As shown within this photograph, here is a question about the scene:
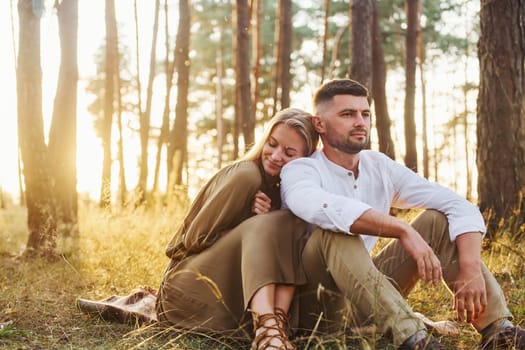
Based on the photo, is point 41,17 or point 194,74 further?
point 194,74

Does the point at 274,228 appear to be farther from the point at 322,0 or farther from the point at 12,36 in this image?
the point at 322,0

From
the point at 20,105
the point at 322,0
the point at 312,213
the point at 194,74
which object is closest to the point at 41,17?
the point at 20,105

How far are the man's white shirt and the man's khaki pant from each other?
9cm

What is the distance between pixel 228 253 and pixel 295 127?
2.56 ft

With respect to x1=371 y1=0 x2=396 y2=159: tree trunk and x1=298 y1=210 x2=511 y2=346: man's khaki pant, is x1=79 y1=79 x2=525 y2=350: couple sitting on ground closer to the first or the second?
x1=298 y1=210 x2=511 y2=346: man's khaki pant

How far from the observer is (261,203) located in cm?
330

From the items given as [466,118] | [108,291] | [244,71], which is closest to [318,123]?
[108,291]

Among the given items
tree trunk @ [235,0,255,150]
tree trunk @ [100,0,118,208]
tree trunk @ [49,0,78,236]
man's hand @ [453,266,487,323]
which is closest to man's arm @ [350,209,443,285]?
man's hand @ [453,266,487,323]

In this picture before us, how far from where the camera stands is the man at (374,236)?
2873 mm

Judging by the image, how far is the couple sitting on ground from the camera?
9.59 feet

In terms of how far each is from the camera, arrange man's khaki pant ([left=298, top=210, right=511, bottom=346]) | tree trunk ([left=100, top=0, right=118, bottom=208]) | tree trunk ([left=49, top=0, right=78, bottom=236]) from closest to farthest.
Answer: man's khaki pant ([left=298, top=210, right=511, bottom=346]), tree trunk ([left=49, top=0, right=78, bottom=236]), tree trunk ([left=100, top=0, right=118, bottom=208])

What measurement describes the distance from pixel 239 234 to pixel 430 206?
1.05 m

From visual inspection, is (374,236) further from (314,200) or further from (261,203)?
(261,203)

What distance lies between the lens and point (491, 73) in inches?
247
